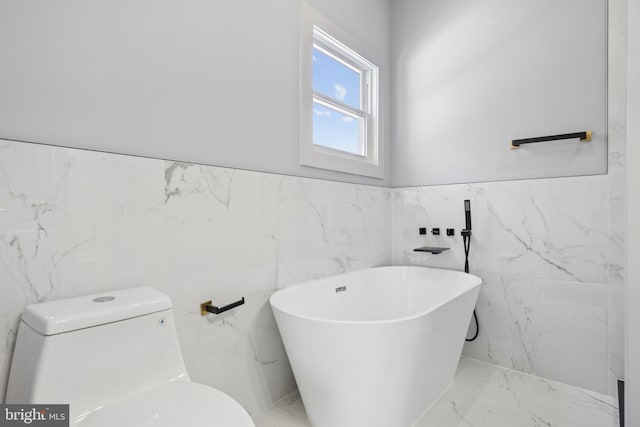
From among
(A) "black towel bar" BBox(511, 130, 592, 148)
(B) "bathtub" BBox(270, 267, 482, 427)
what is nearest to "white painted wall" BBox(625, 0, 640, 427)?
(B) "bathtub" BBox(270, 267, 482, 427)

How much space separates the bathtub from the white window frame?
876 mm

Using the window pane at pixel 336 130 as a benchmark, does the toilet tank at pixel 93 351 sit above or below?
below

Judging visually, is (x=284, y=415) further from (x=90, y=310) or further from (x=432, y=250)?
(x=432, y=250)

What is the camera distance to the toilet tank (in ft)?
2.89

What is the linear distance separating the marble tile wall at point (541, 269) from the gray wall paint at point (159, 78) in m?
1.34

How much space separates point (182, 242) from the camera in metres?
1.42

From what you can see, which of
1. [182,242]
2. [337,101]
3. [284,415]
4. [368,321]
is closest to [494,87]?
[337,101]

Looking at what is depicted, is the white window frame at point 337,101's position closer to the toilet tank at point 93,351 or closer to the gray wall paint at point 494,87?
the gray wall paint at point 494,87

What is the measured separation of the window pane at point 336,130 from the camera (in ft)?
7.73

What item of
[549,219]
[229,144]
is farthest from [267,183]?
[549,219]

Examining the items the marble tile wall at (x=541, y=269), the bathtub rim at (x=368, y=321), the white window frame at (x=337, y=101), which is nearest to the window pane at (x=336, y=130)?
the white window frame at (x=337, y=101)

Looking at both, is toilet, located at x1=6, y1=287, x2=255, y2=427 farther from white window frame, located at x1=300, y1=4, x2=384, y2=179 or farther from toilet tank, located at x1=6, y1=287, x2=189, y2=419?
white window frame, located at x1=300, y1=4, x2=384, y2=179

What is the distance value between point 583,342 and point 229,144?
2.42 m

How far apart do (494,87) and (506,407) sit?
208 centimetres
